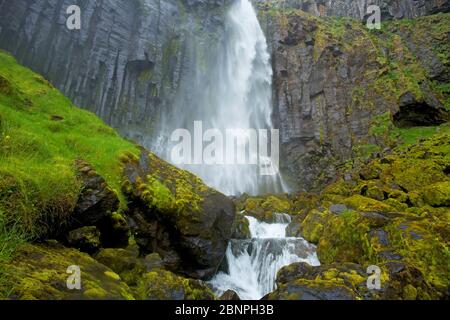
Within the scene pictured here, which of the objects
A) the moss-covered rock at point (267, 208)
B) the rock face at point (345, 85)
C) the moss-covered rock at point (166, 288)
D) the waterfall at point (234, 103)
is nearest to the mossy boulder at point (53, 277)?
the moss-covered rock at point (166, 288)

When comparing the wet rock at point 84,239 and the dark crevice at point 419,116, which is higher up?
the dark crevice at point 419,116

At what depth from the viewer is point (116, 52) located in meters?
40.5

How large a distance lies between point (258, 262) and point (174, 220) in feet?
17.5

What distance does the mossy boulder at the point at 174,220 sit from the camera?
11.5 metres

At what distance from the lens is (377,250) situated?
11.8m

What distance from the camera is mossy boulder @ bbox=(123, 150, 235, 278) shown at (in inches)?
452

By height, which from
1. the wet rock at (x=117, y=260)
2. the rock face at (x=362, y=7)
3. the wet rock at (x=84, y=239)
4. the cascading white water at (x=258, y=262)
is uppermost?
the rock face at (x=362, y=7)

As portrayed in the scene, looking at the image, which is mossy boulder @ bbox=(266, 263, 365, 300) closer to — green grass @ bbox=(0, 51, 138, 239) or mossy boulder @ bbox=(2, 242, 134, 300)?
mossy boulder @ bbox=(2, 242, 134, 300)

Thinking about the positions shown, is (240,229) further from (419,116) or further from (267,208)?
(419,116)

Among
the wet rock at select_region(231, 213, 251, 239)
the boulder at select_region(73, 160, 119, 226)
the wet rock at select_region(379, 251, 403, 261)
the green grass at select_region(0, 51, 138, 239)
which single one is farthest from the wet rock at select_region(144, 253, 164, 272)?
the wet rock at select_region(231, 213, 251, 239)

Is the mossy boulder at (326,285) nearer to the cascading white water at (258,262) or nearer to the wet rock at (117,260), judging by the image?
the wet rock at (117,260)

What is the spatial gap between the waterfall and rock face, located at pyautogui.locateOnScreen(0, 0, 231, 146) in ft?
6.41

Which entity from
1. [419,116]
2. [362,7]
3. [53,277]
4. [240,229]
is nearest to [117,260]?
[53,277]

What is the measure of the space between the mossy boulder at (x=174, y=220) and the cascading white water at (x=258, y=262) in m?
1.25
